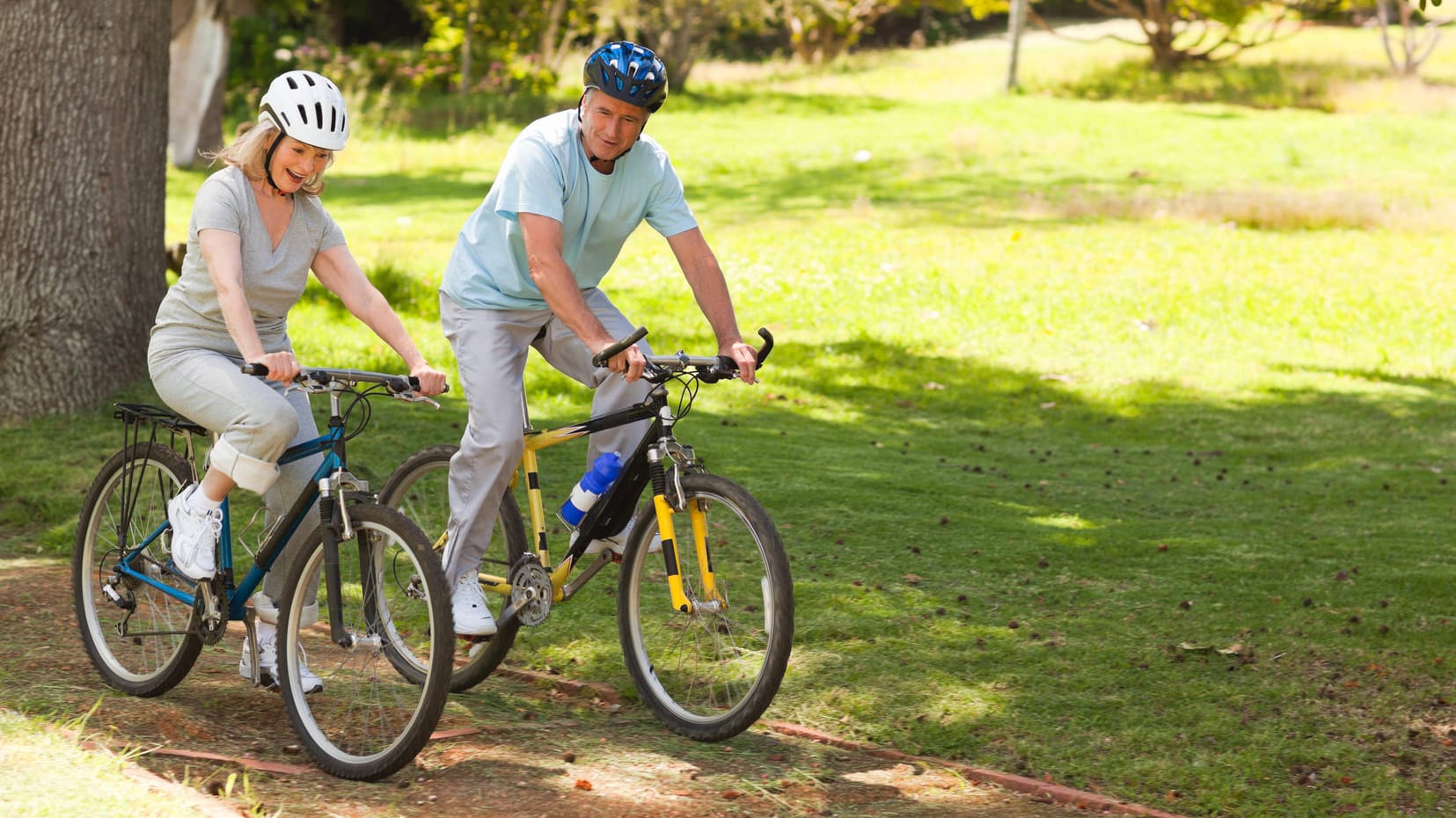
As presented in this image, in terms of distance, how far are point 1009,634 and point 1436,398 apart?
6565 millimetres

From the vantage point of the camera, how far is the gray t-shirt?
4301 millimetres

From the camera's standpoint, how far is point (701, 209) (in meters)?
18.9

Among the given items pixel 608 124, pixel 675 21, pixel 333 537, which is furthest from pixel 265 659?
pixel 675 21

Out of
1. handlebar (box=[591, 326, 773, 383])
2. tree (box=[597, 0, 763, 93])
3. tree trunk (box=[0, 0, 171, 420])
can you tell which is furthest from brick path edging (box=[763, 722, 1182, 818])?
tree (box=[597, 0, 763, 93])

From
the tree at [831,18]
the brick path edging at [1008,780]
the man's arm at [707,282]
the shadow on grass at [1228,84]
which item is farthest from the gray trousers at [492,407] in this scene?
the tree at [831,18]

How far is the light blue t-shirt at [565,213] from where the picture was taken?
4.57 metres

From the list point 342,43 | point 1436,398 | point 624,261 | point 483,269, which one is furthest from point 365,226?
point 342,43

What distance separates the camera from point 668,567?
451cm

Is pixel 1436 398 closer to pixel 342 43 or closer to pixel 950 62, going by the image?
pixel 950 62

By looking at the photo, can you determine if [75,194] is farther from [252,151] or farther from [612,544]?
[612,544]

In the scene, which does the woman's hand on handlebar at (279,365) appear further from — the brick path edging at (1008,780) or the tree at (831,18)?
the tree at (831,18)

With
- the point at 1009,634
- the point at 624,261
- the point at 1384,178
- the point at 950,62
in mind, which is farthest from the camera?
the point at 950,62

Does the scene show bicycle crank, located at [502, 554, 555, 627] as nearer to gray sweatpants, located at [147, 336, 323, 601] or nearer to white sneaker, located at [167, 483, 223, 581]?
gray sweatpants, located at [147, 336, 323, 601]

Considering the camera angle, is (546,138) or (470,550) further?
(470,550)
